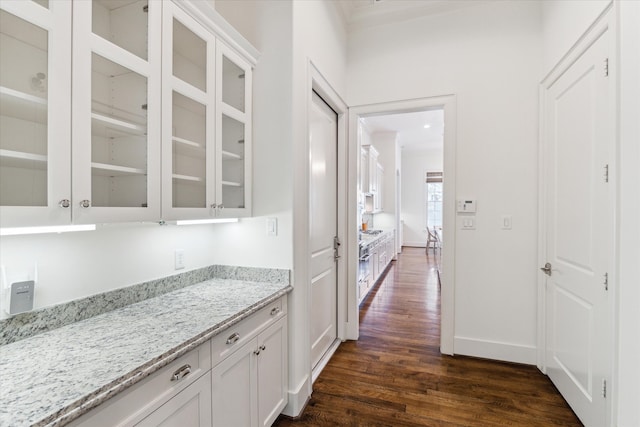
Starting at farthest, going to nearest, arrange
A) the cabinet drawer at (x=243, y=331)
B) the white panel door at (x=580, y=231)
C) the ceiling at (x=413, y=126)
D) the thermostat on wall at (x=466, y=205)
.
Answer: the ceiling at (x=413, y=126) < the thermostat on wall at (x=466, y=205) < the white panel door at (x=580, y=231) < the cabinet drawer at (x=243, y=331)

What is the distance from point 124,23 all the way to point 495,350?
3460 millimetres

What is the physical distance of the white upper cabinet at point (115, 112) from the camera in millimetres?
905

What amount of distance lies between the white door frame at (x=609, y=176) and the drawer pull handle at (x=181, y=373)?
206cm

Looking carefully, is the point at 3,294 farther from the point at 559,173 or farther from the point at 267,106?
the point at 559,173

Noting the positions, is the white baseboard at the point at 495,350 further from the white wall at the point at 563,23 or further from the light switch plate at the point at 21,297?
the light switch plate at the point at 21,297

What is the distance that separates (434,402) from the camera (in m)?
2.12

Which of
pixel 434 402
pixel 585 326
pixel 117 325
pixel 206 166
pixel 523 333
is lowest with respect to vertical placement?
pixel 434 402

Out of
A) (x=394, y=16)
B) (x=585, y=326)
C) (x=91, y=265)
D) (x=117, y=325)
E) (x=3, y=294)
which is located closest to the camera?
(x=3, y=294)

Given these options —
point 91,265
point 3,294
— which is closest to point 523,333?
point 91,265

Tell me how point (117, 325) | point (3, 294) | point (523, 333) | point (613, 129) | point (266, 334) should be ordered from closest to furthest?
1. point (3, 294)
2. point (117, 325)
3. point (613, 129)
4. point (266, 334)
5. point (523, 333)

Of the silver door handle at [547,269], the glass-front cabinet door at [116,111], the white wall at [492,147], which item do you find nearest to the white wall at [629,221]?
the silver door handle at [547,269]

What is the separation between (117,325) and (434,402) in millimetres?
2070

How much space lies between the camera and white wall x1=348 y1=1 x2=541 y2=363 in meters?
2.61

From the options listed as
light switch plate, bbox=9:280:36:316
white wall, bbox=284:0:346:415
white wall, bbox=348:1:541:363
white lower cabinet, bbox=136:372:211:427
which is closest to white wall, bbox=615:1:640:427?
white wall, bbox=348:1:541:363
